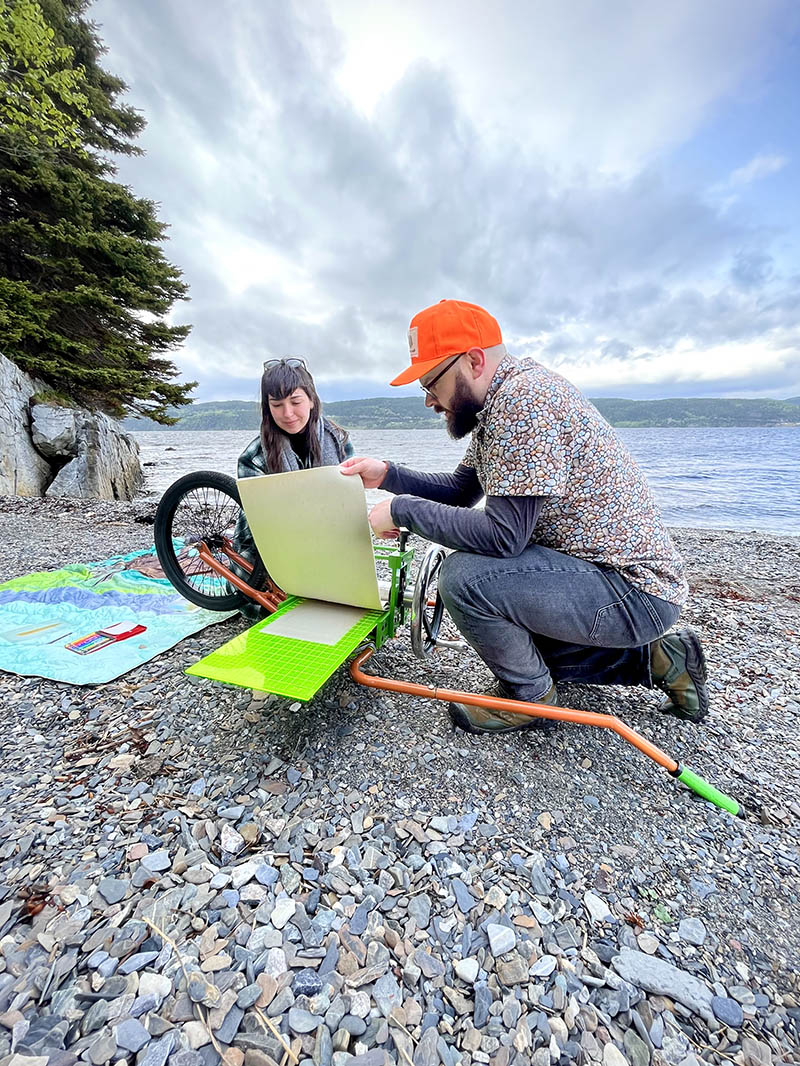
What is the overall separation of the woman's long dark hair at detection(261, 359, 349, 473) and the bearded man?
103 centimetres

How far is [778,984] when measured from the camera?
1.24 m

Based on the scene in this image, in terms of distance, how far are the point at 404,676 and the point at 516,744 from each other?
2.54ft

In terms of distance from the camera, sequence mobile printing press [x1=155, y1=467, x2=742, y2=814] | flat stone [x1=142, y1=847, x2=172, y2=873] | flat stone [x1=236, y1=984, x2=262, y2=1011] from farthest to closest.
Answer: mobile printing press [x1=155, y1=467, x2=742, y2=814]
flat stone [x1=142, y1=847, x2=172, y2=873]
flat stone [x1=236, y1=984, x2=262, y2=1011]

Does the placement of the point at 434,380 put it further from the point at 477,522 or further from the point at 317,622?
the point at 317,622

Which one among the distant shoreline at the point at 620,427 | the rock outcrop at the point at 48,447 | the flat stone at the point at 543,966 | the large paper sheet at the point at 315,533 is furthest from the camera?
the distant shoreline at the point at 620,427

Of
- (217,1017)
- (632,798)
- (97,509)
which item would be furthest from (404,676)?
(97,509)

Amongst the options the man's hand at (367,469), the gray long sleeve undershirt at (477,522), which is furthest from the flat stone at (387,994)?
the man's hand at (367,469)

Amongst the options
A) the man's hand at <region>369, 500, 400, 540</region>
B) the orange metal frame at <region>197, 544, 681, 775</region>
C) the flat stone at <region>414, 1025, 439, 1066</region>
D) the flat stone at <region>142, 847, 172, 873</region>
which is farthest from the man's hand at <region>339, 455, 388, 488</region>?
the flat stone at <region>414, 1025, 439, 1066</region>

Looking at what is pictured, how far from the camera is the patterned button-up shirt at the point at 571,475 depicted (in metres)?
1.69

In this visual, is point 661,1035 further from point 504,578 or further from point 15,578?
point 15,578

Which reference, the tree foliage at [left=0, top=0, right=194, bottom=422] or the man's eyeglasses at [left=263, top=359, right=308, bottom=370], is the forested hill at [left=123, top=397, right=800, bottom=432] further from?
the man's eyeglasses at [left=263, top=359, right=308, bottom=370]

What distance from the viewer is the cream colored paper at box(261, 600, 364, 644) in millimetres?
2150

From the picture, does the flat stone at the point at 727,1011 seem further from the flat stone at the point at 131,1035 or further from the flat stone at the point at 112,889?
the flat stone at the point at 112,889

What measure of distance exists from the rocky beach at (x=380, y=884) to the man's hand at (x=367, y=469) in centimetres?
110
